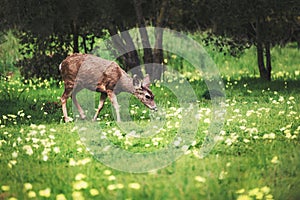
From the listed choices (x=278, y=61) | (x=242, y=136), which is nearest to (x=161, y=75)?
(x=278, y=61)

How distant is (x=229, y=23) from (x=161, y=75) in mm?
3271

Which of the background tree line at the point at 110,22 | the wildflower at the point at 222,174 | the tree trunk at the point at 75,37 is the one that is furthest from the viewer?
the tree trunk at the point at 75,37

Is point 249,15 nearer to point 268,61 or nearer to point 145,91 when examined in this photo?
point 268,61

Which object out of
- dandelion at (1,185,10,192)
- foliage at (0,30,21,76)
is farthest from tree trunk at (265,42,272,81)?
dandelion at (1,185,10,192)

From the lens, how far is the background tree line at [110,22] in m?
16.5

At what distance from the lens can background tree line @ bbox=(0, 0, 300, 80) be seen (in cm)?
1653

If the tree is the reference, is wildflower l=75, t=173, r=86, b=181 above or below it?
below

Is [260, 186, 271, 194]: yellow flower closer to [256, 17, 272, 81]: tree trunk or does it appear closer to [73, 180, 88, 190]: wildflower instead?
[73, 180, 88, 190]: wildflower

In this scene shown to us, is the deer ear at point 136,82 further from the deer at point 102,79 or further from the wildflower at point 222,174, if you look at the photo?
the wildflower at point 222,174

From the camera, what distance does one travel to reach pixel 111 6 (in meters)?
18.8

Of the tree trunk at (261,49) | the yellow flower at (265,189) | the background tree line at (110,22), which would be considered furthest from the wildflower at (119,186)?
the tree trunk at (261,49)

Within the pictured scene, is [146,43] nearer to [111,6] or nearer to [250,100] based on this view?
[111,6]

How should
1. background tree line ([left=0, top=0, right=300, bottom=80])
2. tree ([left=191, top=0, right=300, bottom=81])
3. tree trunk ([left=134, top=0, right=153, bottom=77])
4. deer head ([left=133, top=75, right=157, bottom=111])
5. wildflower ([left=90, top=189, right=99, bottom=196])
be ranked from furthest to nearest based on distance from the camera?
tree trunk ([left=134, top=0, right=153, bottom=77]) → tree ([left=191, top=0, right=300, bottom=81]) → background tree line ([left=0, top=0, right=300, bottom=80]) → deer head ([left=133, top=75, right=157, bottom=111]) → wildflower ([left=90, top=189, right=99, bottom=196])

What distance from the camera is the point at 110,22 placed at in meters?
18.7
